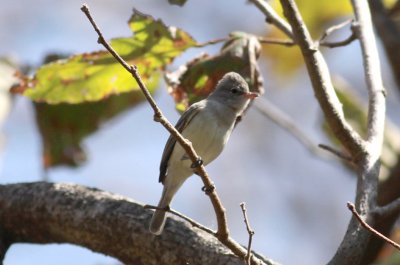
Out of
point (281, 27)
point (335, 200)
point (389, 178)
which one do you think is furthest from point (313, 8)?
point (335, 200)

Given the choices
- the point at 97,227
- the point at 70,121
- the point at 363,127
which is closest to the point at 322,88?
the point at 97,227

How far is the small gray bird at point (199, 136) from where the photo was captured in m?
2.70

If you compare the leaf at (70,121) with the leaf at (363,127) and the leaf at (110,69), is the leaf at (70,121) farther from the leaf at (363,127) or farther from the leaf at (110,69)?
the leaf at (363,127)

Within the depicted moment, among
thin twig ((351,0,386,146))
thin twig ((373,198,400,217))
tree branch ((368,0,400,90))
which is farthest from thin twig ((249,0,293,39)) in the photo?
tree branch ((368,0,400,90))

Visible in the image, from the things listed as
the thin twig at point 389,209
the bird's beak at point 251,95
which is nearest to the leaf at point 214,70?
the bird's beak at point 251,95

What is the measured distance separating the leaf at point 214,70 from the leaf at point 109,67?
0.09 metres

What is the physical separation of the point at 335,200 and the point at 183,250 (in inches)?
212

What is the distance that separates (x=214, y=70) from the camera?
9.87ft

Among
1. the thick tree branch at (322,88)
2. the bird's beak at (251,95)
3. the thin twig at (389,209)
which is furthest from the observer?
the bird's beak at (251,95)

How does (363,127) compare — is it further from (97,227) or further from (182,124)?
(97,227)

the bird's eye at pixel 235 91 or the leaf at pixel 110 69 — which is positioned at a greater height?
the leaf at pixel 110 69

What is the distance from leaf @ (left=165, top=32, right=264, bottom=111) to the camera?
9.70 feet

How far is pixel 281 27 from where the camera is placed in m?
2.72

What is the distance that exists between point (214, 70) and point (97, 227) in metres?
0.75
